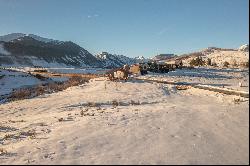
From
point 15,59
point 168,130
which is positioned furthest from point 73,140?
point 15,59

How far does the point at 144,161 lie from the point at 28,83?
36502mm

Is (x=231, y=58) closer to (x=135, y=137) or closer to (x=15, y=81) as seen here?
(x=15, y=81)

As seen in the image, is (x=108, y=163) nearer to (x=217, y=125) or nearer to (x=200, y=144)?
(x=200, y=144)

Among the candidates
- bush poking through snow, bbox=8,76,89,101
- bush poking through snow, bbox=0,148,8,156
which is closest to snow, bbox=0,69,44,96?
bush poking through snow, bbox=8,76,89,101

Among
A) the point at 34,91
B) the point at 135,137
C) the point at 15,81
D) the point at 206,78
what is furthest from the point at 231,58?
the point at 135,137

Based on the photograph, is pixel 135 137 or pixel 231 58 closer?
pixel 135 137

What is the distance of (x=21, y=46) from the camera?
117 m

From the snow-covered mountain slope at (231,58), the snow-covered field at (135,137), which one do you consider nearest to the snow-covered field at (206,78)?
the snow-covered mountain slope at (231,58)

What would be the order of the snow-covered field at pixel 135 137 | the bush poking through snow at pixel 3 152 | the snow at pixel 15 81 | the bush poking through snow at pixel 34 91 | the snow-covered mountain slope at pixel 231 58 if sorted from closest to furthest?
the snow-covered field at pixel 135 137
the bush poking through snow at pixel 3 152
the bush poking through snow at pixel 34 91
the snow at pixel 15 81
the snow-covered mountain slope at pixel 231 58

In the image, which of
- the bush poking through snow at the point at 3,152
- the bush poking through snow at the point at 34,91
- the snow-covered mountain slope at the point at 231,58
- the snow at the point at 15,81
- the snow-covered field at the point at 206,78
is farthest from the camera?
the snow-covered mountain slope at the point at 231,58

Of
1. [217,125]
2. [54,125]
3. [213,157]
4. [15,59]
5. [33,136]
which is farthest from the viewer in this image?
[15,59]

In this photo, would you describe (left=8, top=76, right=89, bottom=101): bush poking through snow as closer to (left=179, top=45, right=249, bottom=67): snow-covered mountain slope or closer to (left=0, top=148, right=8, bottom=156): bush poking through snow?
(left=0, top=148, right=8, bottom=156): bush poking through snow

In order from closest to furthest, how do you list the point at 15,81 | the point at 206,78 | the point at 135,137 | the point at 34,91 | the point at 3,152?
the point at 135,137, the point at 3,152, the point at 206,78, the point at 34,91, the point at 15,81

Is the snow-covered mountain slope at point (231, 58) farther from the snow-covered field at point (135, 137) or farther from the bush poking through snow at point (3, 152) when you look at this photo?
the bush poking through snow at point (3, 152)
